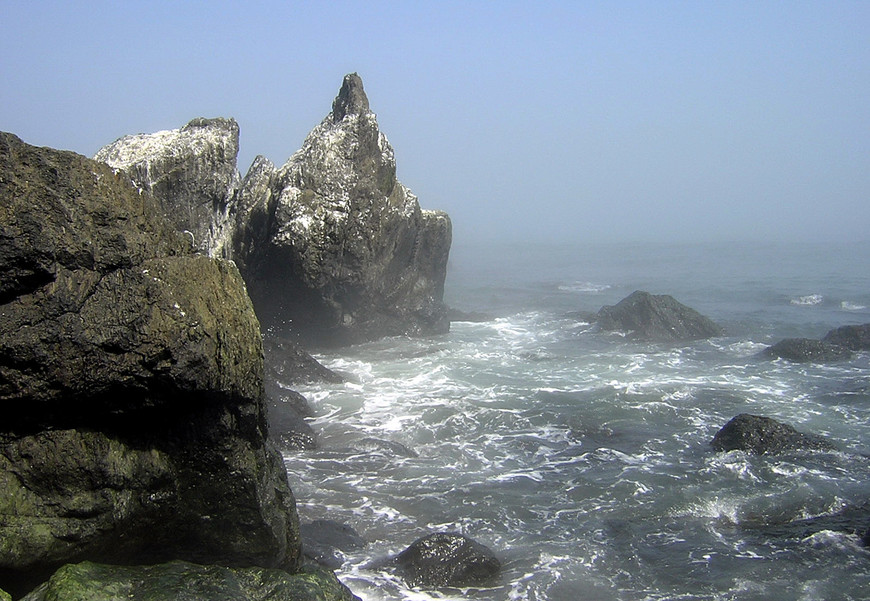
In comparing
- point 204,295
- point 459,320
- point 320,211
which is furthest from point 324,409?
point 459,320

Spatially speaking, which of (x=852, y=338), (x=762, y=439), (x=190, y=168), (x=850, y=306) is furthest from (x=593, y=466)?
(x=850, y=306)

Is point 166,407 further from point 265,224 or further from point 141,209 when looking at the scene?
point 265,224

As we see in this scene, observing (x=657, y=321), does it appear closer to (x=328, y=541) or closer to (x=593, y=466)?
(x=593, y=466)

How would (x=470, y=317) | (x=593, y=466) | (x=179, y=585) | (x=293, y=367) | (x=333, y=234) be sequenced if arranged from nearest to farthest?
(x=179, y=585)
(x=593, y=466)
(x=293, y=367)
(x=333, y=234)
(x=470, y=317)

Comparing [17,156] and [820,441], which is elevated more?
[17,156]

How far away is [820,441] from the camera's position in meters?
14.3

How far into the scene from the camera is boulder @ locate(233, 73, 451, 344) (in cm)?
2238

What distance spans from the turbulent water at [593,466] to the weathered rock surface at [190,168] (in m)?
5.76

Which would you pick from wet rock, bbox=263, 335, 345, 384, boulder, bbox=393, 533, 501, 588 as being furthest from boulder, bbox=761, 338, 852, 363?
boulder, bbox=393, 533, 501, 588

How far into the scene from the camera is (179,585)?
578cm

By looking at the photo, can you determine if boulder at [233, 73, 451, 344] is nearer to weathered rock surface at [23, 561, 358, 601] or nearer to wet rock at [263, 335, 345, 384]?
wet rock at [263, 335, 345, 384]

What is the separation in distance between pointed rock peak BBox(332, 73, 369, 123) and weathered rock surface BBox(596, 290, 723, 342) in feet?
42.6

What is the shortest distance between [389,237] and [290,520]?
59.9 ft

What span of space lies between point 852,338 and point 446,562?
71.0ft
